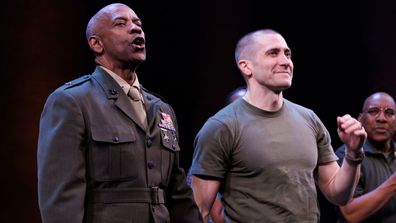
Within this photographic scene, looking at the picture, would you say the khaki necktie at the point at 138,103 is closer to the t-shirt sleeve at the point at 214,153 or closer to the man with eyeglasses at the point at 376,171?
the t-shirt sleeve at the point at 214,153

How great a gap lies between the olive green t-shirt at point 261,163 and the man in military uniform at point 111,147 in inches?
11.4

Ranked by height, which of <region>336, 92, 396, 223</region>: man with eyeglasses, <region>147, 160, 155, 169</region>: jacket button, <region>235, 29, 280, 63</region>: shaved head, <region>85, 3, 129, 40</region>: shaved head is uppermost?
<region>85, 3, 129, 40</region>: shaved head

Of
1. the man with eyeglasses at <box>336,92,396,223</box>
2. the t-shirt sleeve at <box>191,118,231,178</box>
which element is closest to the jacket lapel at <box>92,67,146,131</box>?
the t-shirt sleeve at <box>191,118,231,178</box>

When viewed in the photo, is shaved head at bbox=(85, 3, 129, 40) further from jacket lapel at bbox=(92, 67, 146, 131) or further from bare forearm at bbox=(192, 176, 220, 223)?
bare forearm at bbox=(192, 176, 220, 223)

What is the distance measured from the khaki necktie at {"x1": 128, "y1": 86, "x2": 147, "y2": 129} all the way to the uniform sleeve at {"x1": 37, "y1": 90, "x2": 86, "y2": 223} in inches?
11.2

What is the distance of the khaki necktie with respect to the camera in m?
2.47

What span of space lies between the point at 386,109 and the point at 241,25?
1262 millimetres

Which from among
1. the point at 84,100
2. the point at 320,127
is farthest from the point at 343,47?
the point at 84,100

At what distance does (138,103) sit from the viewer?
251 cm

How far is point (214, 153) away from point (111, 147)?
26.9 inches

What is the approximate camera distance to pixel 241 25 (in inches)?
182

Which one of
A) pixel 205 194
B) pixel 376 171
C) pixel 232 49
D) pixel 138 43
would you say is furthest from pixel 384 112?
pixel 138 43

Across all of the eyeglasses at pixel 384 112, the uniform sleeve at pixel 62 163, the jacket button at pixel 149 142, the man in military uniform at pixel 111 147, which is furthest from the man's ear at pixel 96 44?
the eyeglasses at pixel 384 112

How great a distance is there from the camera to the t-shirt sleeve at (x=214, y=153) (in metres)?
2.82
